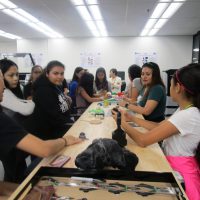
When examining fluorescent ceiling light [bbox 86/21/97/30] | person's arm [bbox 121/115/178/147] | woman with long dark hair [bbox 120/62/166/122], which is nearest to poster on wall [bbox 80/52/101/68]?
fluorescent ceiling light [bbox 86/21/97/30]

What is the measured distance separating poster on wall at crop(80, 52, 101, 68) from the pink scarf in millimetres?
7383

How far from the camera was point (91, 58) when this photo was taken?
8.53 metres

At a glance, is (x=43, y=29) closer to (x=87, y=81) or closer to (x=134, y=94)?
(x=87, y=81)

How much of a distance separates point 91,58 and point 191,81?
7441 millimetres

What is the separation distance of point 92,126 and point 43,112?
49 cm

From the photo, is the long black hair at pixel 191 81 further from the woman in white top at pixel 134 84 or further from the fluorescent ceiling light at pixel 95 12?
the fluorescent ceiling light at pixel 95 12

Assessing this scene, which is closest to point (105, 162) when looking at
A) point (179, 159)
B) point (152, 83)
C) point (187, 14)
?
point (179, 159)

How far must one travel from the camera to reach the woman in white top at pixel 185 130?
1.27m

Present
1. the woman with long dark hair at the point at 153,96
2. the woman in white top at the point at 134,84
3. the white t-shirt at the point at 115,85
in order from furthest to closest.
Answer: the white t-shirt at the point at 115,85 → the woman in white top at the point at 134,84 → the woman with long dark hair at the point at 153,96

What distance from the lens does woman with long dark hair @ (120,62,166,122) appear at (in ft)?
7.38

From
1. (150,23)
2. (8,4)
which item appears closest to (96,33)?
(150,23)

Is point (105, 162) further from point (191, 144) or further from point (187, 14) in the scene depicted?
point (187, 14)

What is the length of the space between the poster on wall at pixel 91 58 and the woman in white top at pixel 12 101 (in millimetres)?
6351

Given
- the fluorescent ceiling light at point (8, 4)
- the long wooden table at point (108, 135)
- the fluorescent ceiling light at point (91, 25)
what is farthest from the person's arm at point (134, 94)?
the fluorescent ceiling light at point (91, 25)
